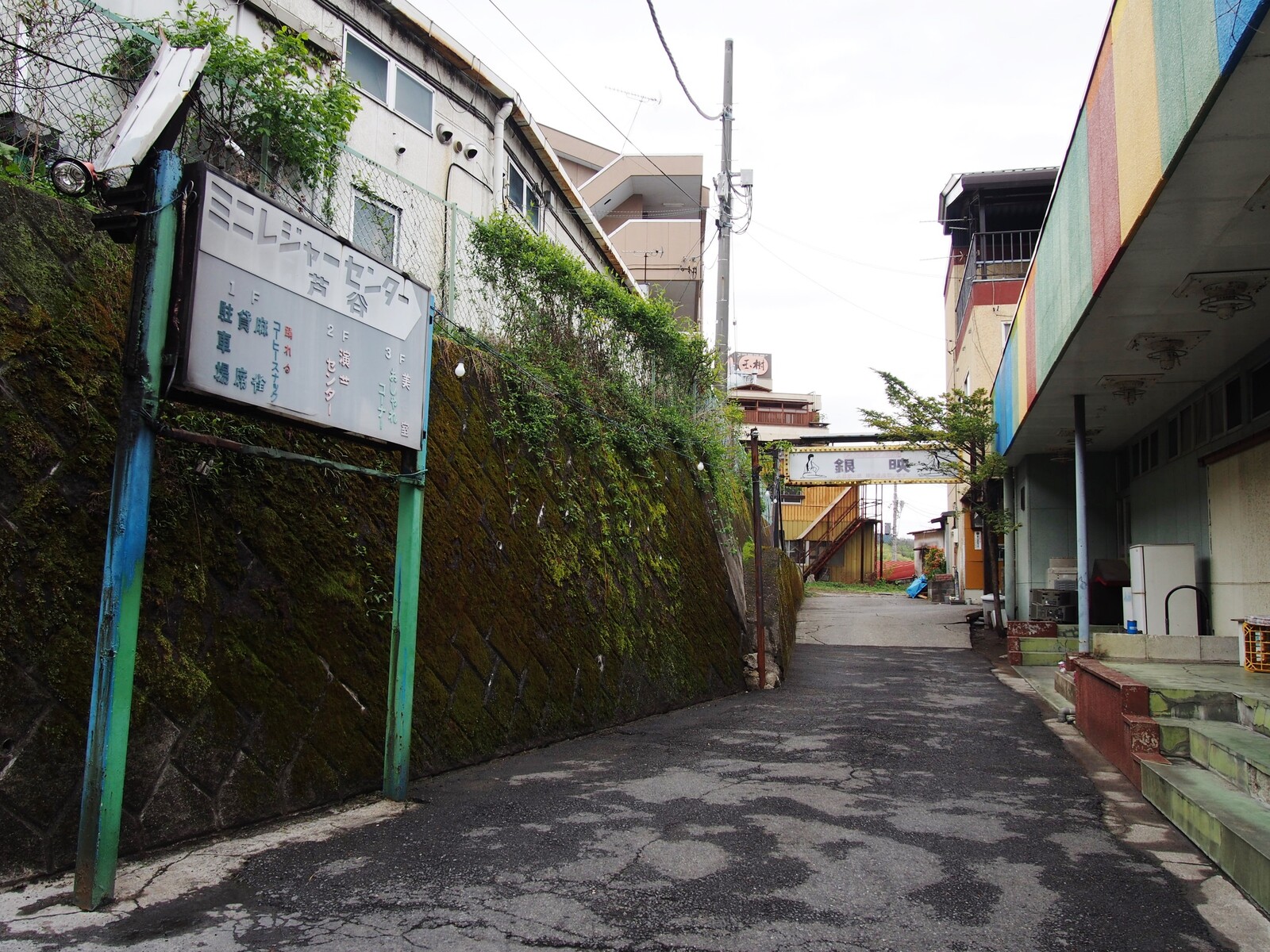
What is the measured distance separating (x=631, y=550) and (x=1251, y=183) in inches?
257

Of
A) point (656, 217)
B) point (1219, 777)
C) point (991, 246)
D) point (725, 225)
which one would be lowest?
point (1219, 777)

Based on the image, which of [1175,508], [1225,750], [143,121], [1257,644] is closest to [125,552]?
[143,121]

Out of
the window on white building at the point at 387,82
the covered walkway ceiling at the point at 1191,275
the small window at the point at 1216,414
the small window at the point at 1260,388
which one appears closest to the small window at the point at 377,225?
the covered walkway ceiling at the point at 1191,275

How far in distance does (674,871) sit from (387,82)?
482 inches

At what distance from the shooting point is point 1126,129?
5.18 metres

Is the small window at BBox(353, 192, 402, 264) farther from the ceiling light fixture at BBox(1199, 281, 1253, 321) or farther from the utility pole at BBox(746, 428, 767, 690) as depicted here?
the utility pole at BBox(746, 428, 767, 690)

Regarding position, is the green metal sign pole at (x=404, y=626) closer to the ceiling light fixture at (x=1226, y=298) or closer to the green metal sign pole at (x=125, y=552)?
the green metal sign pole at (x=125, y=552)

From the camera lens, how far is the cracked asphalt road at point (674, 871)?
3500 millimetres

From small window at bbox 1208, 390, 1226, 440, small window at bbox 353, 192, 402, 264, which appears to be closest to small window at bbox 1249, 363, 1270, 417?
small window at bbox 1208, 390, 1226, 440

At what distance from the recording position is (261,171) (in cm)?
660

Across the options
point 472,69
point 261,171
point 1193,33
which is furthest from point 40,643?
point 472,69

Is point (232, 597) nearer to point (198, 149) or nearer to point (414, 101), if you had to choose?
point (198, 149)

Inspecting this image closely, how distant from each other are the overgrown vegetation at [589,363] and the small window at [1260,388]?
6333mm

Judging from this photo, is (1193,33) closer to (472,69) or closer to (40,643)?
(40,643)
